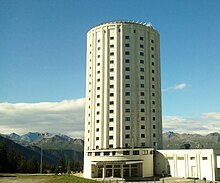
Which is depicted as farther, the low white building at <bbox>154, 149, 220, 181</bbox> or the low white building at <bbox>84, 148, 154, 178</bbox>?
the low white building at <bbox>84, 148, 154, 178</bbox>

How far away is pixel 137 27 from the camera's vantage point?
83438 millimetres

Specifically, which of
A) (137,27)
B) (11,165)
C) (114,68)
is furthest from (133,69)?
(11,165)

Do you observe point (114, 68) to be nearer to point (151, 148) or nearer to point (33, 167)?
point (151, 148)

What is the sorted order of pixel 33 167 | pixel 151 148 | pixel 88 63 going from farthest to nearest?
pixel 33 167, pixel 88 63, pixel 151 148

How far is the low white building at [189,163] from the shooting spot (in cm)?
Answer: 6294

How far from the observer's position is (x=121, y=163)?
69.6m

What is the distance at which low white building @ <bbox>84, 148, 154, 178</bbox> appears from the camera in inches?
2751

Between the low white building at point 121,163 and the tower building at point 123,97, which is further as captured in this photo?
the tower building at point 123,97

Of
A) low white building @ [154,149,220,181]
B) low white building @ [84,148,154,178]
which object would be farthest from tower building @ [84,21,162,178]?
low white building @ [154,149,220,181]

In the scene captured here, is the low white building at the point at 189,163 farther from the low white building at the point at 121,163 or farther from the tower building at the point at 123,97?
the tower building at the point at 123,97

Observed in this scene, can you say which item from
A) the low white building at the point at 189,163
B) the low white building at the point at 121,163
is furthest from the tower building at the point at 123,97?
the low white building at the point at 189,163

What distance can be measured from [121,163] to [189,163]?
1491cm

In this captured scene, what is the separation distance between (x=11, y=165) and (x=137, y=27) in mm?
58797

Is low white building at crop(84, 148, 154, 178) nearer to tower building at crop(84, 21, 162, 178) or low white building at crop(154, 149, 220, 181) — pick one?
tower building at crop(84, 21, 162, 178)
